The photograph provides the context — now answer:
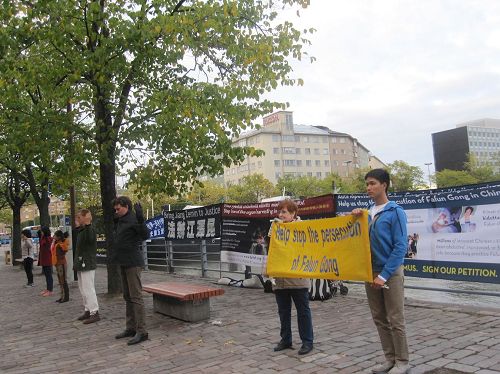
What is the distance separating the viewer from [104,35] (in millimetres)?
10039

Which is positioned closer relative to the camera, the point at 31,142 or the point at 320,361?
the point at 320,361

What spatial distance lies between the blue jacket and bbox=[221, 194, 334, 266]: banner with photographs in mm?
5025

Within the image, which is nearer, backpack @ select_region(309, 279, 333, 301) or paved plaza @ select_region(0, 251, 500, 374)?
paved plaza @ select_region(0, 251, 500, 374)

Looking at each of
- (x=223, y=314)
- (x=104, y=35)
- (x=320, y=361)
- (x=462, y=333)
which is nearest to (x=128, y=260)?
(x=223, y=314)

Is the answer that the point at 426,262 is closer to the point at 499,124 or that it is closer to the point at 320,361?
the point at 320,361

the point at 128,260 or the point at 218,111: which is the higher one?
the point at 218,111

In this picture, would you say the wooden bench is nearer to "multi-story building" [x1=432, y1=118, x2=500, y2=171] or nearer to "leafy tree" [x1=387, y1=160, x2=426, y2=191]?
"leafy tree" [x1=387, y1=160, x2=426, y2=191]

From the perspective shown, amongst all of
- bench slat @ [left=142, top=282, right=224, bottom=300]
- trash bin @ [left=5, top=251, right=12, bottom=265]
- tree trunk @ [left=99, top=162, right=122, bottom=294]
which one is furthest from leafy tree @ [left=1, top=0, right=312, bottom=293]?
trash bin @ [left=5, top=251, right=12, bottom=265]

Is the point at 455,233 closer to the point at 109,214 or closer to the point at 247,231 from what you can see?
the point at 247,231

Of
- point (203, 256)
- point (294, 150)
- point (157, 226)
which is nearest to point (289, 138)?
point (294, 150)

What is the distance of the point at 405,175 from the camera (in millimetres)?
70250

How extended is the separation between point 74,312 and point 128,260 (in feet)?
11.8

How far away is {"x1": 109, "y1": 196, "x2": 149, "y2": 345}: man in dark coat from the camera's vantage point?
669 centimetres

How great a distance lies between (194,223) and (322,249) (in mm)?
8349
